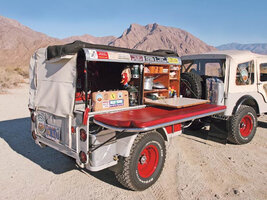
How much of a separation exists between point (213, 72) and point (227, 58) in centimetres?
80

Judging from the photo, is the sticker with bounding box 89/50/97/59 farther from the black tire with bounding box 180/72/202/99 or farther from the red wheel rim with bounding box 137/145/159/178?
the black tire with bounding box 180/72/202/99

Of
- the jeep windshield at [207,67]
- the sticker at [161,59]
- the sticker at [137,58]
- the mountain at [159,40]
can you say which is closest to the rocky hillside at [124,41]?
the mountain at [159,40]

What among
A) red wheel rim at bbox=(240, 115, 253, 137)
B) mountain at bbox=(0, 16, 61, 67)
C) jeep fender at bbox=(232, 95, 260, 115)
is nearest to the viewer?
jeep fender at bbox=(232, 95, 260, 115)

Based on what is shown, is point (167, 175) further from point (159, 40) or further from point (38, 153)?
point (159, 40)

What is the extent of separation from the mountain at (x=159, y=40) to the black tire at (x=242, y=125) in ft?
296

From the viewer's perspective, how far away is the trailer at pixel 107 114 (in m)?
3.71

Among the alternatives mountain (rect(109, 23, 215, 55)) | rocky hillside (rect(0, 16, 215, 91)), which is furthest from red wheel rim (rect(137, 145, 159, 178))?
mountain (rect(109, 23, 215, 55))

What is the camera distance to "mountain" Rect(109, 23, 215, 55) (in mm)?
101562

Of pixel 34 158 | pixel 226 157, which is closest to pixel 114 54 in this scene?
pixel 34 158

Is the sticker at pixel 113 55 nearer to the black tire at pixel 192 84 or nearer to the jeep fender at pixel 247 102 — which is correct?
the black tire at pixel 192 84

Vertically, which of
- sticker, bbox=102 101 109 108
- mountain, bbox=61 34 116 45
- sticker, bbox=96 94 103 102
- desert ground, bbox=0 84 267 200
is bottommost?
desert ground, bbox=0 84 267 200

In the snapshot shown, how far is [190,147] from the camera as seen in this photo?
6.04 m

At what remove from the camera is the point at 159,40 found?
106062 mm

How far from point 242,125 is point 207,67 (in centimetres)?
181
